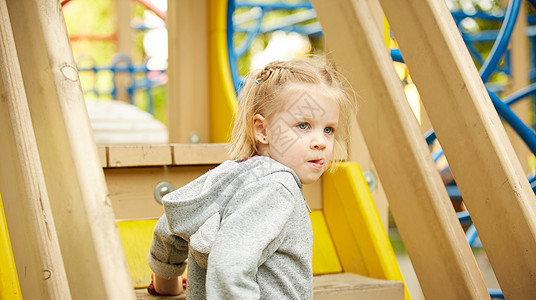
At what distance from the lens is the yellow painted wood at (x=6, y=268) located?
1.13 meters

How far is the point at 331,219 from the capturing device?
1917 millimetres

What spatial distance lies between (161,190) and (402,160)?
2.32 feet

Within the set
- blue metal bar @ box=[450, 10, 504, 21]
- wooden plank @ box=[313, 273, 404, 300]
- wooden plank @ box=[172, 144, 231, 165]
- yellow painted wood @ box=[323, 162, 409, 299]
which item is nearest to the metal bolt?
yellow painted wood @ box=[323, 162, 409, 299]

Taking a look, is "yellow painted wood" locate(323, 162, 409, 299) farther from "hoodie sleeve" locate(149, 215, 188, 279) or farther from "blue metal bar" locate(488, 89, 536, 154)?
"hoodie sleeve" locate(149, 215, 188, 279)

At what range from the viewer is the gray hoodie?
89cm

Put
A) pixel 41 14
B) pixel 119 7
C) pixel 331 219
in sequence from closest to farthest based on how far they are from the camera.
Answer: pixel 41 14
pixel 331 219
pixel 119 7

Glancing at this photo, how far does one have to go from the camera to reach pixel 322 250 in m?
1.84

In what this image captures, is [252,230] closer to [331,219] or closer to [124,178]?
[124,178]

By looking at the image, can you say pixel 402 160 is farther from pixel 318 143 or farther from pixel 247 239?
pixel 247 239

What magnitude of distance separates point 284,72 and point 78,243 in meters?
0.50

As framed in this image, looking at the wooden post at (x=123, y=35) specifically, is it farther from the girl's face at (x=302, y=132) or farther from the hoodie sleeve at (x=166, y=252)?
the girl's face at (x=302, y=132)

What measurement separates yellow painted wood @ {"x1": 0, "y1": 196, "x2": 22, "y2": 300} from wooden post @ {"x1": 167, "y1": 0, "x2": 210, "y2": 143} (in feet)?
4.53

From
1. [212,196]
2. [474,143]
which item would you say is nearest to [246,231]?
[212,196]

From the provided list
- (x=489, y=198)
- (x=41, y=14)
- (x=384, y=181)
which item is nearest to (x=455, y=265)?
(x=489, y=198)
